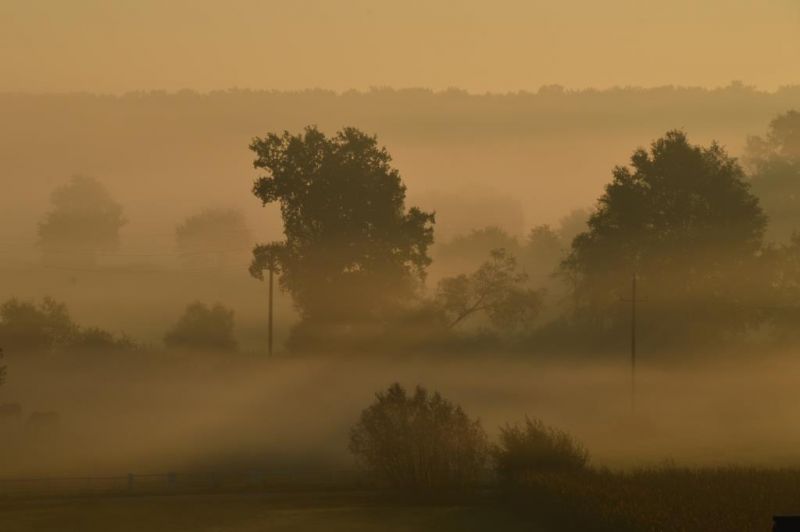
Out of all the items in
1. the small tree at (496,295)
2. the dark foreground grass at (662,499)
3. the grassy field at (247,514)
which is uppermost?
the small tree at (496,295)

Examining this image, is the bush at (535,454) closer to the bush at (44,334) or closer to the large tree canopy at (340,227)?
the large tree canopy at (340,227)

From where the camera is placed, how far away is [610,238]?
111000 millimetres

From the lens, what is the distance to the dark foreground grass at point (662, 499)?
4819 centimetres

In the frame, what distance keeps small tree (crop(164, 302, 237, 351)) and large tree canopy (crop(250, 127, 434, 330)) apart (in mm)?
16331

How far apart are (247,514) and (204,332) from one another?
6403 centimetres

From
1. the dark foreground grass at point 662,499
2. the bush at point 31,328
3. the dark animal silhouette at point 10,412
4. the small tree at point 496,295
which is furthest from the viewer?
the small tree at point 496,295

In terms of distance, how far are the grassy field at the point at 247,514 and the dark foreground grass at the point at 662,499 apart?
5.54 feet

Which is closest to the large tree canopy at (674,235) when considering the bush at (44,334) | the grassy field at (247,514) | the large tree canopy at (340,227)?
the large tree canopy at (340,227)

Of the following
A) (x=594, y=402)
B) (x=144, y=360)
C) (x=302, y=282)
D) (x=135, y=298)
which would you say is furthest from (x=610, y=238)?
(x=135, y=298)

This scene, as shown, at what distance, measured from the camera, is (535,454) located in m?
67.1

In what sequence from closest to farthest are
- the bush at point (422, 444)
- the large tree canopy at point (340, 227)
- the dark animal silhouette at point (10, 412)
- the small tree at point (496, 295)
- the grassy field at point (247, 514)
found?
1. the grassy field at point (247, 514)
2. the bush at point (422, 444)
3. the dark animal silhouette at point (10, 412)
4. the large tree canopy at point (340, 227)
5. the small tree at point (496, 295)

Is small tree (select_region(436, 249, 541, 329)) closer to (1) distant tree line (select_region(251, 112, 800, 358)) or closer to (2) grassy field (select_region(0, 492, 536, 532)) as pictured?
(1) distant tree line (select_region(251, 112, 800, 358))

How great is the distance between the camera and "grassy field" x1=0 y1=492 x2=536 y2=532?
182 ft

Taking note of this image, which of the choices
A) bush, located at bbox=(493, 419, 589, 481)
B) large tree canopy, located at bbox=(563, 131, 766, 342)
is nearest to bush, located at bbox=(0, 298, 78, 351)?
large tree canopy, located at bbox=(563, 131, 766, 342)
